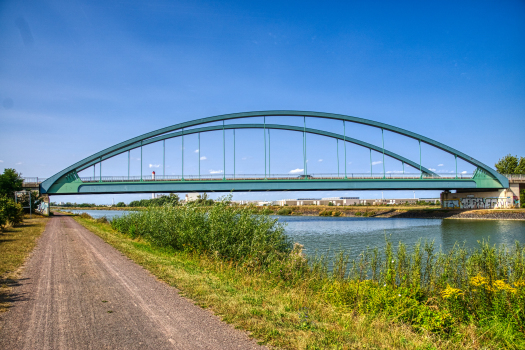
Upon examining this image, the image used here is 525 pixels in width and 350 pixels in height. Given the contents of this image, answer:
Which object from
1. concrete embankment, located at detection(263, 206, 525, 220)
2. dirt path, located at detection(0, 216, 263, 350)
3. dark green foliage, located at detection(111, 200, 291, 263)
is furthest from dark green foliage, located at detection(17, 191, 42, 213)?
concrete embankment, located at detection(263, 206, 525, 220)

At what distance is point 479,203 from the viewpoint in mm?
57656

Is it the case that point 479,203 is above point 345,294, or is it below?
above

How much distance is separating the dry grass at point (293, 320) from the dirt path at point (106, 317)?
0.35 m

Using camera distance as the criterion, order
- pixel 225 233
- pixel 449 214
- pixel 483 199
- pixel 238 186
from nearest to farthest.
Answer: pixel 225 233
pixel 238 186
pixel 449 214
pixel 483 199

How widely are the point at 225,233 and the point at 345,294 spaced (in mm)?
5817

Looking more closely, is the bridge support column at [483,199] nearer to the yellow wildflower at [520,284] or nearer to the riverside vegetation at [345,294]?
the riverside vegetation at [345,294]

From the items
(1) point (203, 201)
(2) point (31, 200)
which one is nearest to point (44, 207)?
(2) point (31, 200)

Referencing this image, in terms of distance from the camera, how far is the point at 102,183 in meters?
46.2

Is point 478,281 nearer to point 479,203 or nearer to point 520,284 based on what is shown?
point 520,284

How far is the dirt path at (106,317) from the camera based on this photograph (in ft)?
15.9

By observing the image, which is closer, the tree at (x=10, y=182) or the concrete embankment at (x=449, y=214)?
the tree at (x=10, y=182)

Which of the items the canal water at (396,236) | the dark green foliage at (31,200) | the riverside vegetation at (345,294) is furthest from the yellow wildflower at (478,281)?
the dark green foliage at (31,200)

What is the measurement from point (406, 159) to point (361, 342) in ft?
194

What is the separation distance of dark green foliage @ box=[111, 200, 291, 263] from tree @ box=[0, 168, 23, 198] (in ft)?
120
